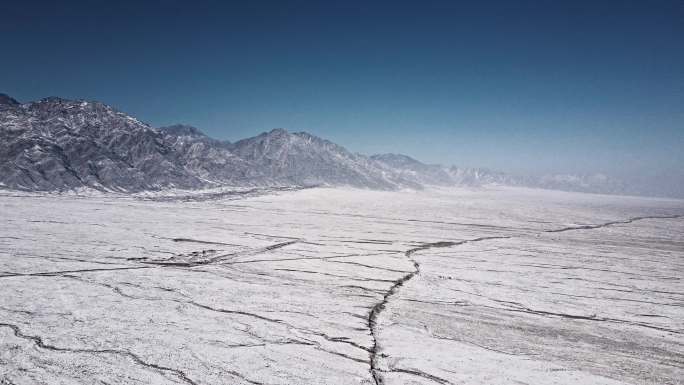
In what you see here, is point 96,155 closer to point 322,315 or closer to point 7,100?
point 7,100

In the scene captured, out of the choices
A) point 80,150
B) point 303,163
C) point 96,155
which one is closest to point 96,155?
point 96,155

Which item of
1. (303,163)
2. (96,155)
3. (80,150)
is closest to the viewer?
(80,150)

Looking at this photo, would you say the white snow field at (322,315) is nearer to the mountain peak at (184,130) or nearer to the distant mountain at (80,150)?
the distant mountain at (80,150)

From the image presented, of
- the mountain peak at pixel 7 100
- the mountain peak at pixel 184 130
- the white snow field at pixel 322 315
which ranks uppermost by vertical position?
the mountain peak at pixel 184 130

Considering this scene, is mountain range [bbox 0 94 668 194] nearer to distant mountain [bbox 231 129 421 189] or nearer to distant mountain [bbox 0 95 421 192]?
distant mountain [bbox 0 95 421 192]

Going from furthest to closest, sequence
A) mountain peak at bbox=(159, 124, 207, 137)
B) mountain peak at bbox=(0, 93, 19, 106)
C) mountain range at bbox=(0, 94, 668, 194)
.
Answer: mountain peak at bbox=(159, 124, 207, 137), mountain peak at bbox=(0, 93, 19, 106), mountain range at bbox=(0, 94, 668, 194)

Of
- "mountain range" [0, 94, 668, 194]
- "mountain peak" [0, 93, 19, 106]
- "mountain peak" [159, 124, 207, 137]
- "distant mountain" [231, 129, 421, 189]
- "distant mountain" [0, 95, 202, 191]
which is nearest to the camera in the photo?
"distant mountain" [0, 95, 202, 191]

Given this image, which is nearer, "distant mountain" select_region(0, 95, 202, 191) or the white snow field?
the white snow field

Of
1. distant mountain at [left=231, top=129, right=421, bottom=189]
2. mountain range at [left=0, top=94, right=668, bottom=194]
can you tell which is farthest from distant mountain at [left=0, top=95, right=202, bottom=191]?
distant mountain at [left=231, top=129, right=421, bottom=189]

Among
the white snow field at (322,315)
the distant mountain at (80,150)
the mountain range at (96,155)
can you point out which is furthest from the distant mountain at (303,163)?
the white snow field at (322,315)
